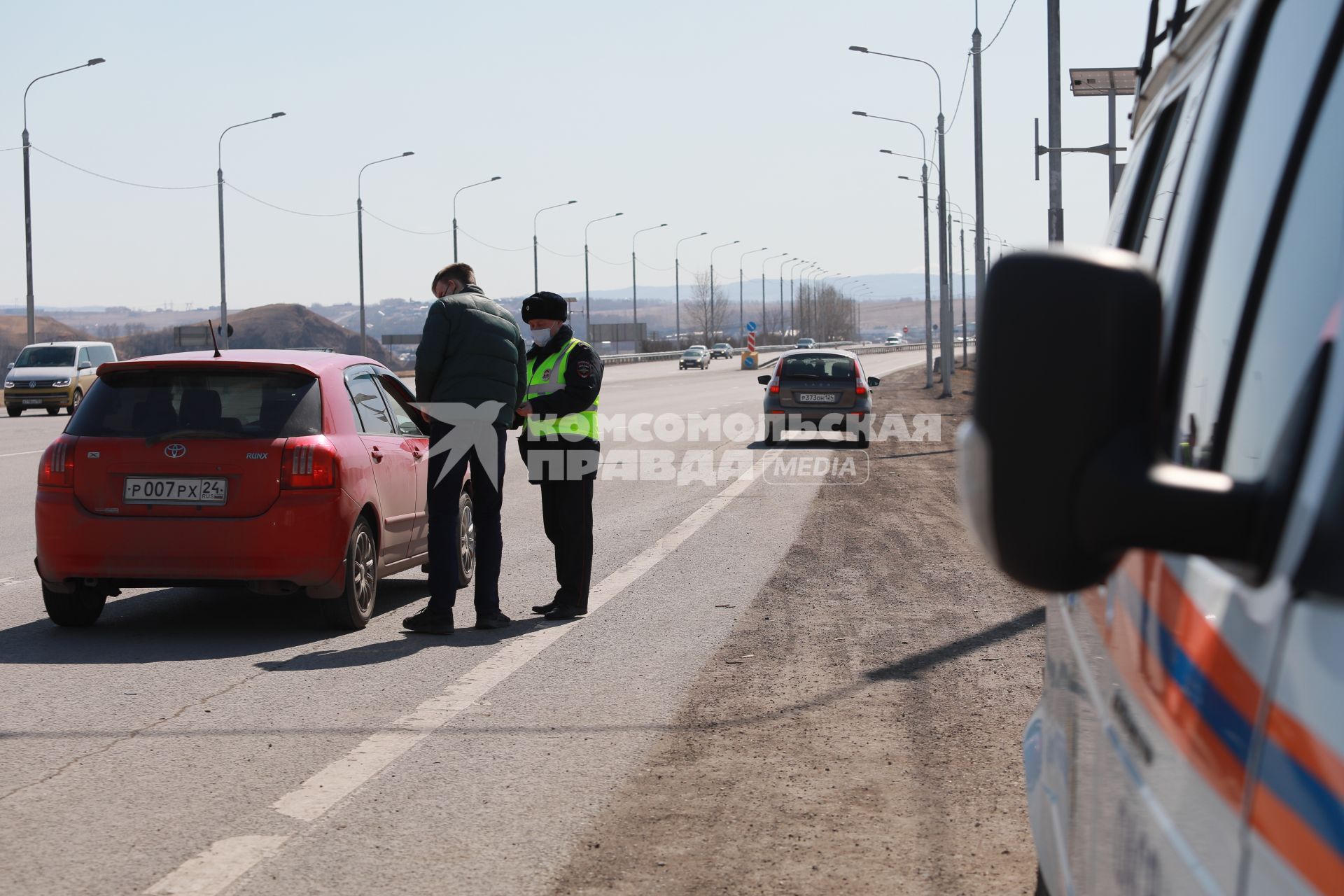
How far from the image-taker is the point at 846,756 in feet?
18.3

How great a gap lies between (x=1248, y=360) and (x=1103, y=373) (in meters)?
0.41

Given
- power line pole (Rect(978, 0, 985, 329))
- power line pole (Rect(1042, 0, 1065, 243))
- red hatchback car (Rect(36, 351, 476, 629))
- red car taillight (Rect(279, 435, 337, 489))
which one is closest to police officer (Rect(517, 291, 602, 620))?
red hatchback car (Rect(36, 351, 476, 629))

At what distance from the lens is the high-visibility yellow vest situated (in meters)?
8.77

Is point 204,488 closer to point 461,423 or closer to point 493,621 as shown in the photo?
point 461,423

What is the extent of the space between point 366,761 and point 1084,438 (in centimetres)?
450

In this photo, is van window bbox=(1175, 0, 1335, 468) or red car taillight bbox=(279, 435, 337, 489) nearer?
van window bbox=(1175, 0, 1335, 468)

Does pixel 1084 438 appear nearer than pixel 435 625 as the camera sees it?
Yes

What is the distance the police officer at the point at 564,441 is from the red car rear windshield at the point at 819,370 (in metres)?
15.3

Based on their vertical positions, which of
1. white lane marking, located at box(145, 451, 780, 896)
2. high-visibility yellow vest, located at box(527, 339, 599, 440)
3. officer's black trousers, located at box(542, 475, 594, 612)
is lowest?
white lane marking, located at box(145, 451, 780, 896)

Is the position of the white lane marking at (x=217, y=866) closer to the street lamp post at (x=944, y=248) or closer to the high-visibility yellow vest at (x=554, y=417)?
the high-visibility yellow vest at (x=554, y=417)

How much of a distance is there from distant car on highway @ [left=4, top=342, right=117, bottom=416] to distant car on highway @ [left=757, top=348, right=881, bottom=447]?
17.7 m

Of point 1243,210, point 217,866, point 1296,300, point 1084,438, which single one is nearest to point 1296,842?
point 1084,438

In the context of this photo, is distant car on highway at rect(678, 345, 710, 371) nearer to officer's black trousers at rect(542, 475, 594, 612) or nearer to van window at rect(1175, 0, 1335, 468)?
officer's black trousers at rect(542, 475, 594, 612)
